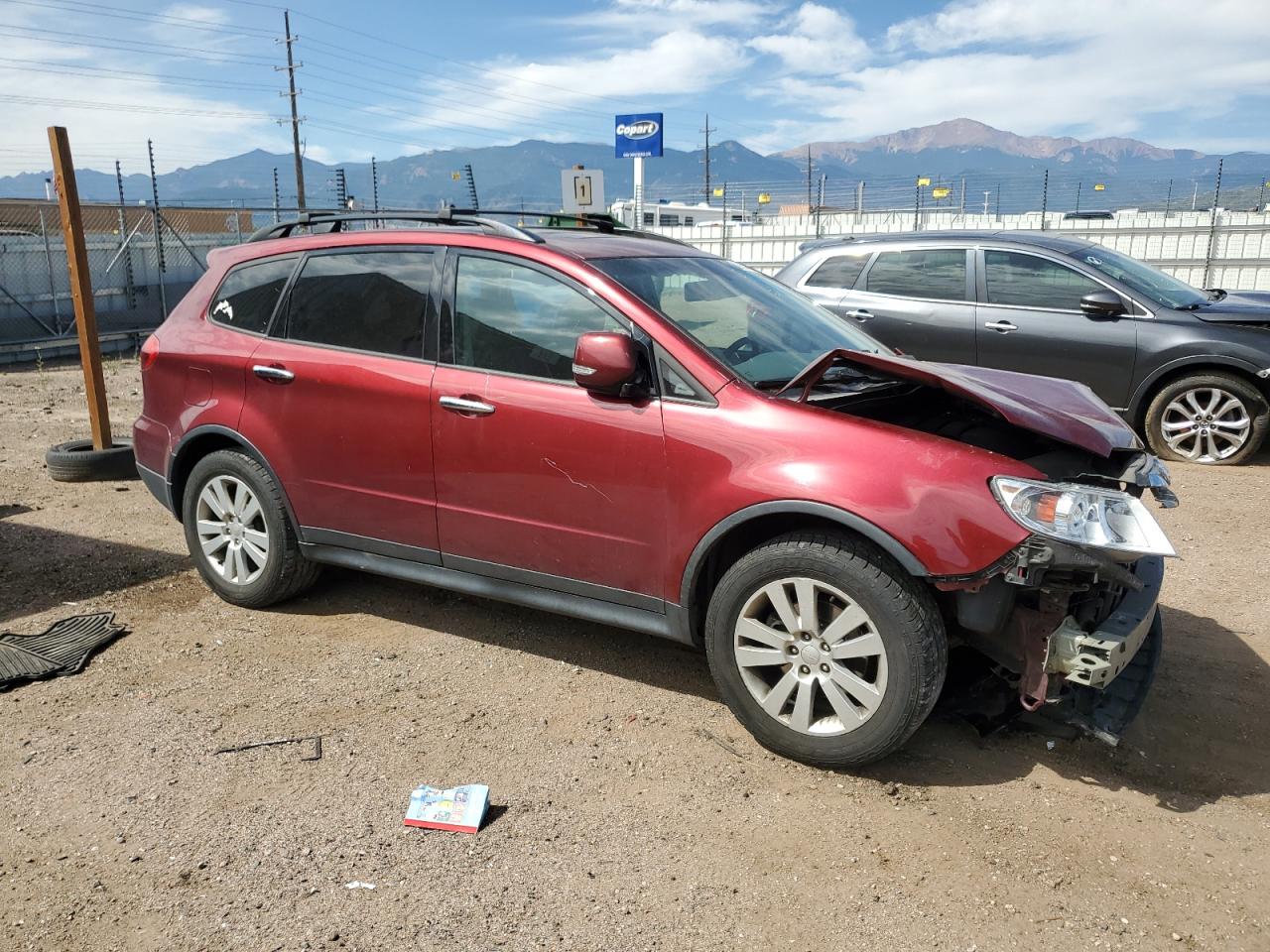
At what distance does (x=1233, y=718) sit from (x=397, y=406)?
137 inches

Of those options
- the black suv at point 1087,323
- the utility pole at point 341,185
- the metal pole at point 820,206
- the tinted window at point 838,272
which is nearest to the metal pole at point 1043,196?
the metal pole at point 820,206

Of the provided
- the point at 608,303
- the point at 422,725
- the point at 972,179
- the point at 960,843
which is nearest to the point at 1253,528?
the point at 960,843

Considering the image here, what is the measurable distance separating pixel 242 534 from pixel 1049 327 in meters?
6.33

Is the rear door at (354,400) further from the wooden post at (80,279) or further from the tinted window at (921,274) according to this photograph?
the tinted window at (921,274)

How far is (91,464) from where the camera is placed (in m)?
7.21

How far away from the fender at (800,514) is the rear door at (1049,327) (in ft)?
18.0

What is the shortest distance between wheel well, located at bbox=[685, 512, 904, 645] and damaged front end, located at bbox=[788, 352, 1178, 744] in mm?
435

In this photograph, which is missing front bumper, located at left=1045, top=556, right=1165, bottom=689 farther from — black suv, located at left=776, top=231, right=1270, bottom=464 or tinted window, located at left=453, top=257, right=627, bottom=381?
black suv, located at left=776, top=231, right=1270, bottom=464

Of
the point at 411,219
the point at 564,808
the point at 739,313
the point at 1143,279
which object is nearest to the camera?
the point at 564,808

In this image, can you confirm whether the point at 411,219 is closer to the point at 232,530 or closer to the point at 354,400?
the point at 354,400

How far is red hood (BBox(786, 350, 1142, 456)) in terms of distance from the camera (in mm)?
3316

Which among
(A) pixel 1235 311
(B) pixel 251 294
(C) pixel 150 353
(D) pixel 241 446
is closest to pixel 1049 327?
(A) pixel 1235 311

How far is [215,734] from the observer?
364 cm

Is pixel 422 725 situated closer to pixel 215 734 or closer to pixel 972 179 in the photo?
pixel 215 734
